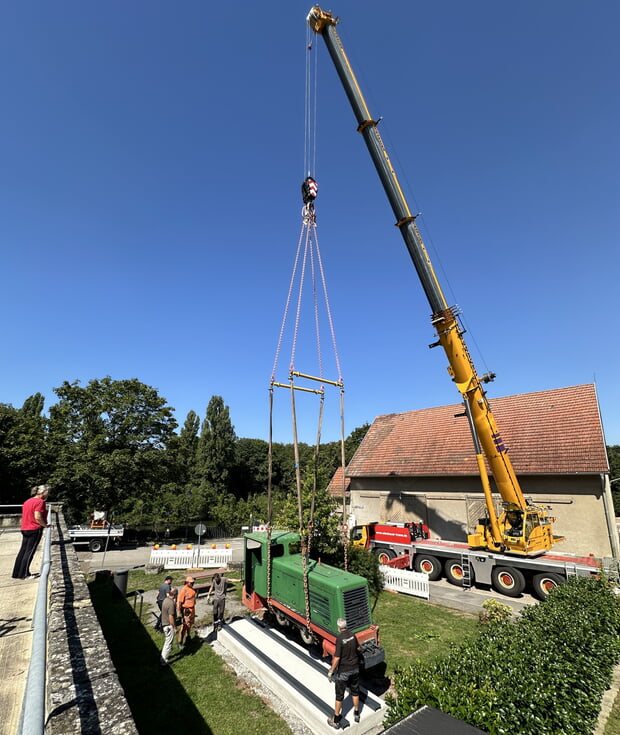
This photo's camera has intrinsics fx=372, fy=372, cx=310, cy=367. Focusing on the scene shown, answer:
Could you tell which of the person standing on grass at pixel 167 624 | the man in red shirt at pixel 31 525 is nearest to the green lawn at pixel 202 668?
the person standing on grass at pixel 167 624

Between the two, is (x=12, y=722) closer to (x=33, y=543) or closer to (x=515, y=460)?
(x=33, y=543)

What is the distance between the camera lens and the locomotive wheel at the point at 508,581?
13.7 m

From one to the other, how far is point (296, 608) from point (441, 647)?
396 cm

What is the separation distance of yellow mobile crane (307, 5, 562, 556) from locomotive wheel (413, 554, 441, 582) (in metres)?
2.82

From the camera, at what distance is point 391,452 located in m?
25.3

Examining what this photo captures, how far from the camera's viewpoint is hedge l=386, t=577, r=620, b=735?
15.4 ft

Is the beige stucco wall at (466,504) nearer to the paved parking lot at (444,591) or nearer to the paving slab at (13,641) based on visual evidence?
the paved parking lot at (444,591)

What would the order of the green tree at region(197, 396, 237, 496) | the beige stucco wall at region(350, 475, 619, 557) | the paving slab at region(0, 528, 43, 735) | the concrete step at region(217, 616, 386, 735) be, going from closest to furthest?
the paving slab at region(0, 528, 43, 735)
the concrete step at region(217, 616, 386, 735)
the beige stucco wall at region(350, 475, 619, 557)
the green tree at region(197, 396, 237, 496)

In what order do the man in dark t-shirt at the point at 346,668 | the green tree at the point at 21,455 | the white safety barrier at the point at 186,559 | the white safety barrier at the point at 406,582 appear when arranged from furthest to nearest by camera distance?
the green tree at the point at 21,455 → the white safety barrier at the point at 186,559 → the white safety barrier at the point at 406,582 → the man in dark t-shirt at the point at 346,668

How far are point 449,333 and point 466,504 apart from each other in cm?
1107

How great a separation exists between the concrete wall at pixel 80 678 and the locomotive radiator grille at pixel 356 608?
16.1ft

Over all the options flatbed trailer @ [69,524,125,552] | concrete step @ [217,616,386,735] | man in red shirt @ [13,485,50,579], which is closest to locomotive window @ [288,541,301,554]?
concrete step @ [217,616,386,735]

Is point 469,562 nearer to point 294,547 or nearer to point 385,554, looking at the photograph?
point 385,554

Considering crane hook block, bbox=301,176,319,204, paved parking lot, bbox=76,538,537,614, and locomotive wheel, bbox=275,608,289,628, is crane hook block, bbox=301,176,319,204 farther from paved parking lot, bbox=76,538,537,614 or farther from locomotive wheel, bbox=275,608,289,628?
paved parking lot, bbox=76,538,537,614
